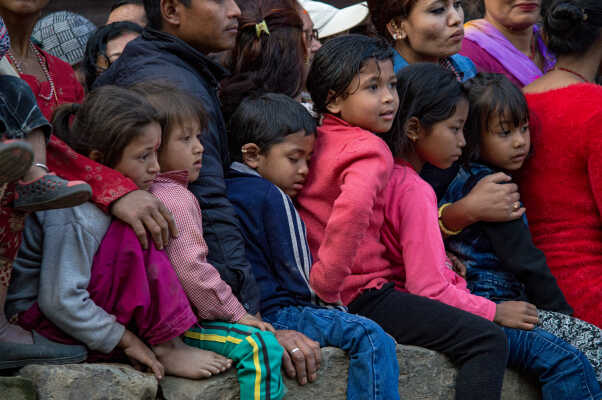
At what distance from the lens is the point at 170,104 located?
2492 millimetres

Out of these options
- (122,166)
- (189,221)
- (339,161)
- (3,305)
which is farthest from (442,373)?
(3,305)

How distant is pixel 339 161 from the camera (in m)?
2.82

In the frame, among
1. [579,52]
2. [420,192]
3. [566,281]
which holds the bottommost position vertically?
[566,281]

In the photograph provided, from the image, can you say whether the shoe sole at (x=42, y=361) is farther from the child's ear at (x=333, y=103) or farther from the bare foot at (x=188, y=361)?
the child's ear at (x=333, y=103)

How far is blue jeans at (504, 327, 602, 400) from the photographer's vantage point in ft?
9.59

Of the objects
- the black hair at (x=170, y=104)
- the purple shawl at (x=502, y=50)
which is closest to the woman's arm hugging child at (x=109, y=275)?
the black hair at (x=170, y=104)

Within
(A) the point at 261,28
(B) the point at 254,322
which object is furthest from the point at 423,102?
(B) the point at 254,322

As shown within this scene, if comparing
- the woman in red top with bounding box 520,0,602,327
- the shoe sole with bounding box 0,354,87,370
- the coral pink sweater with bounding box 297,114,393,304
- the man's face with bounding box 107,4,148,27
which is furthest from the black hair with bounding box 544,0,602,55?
the shoe sole with bounding box 0,354,87,370

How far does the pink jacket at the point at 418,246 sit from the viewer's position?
2.84 m

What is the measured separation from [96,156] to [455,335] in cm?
146

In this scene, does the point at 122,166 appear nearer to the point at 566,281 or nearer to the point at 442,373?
the point at 442,373

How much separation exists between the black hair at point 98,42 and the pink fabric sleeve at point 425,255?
1.98m

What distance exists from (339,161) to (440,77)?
683 mm

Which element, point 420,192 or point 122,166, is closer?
point 122,166
